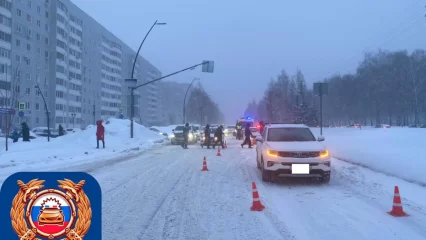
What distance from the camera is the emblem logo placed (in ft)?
8.62

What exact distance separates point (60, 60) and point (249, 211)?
237ft

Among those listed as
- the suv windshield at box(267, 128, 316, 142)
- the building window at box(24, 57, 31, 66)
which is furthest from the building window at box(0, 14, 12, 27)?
the suv windshield at box(267, 128, 316, 142)

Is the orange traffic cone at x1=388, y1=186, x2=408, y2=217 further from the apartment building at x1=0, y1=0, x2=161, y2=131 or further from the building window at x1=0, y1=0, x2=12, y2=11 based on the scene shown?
the building window at x1=0, y1=0, x2=12, y2=11

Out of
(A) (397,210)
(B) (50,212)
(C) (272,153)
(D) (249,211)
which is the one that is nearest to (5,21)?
(C) (272,153)

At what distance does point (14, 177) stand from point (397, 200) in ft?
20.9

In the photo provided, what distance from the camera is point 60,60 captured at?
7331 centimetres

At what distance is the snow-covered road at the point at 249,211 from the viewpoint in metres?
6.01

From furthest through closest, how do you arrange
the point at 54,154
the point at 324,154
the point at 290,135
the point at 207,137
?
the point at 207,137, the point at 54,154, the point at 290,135, the point at 324,154

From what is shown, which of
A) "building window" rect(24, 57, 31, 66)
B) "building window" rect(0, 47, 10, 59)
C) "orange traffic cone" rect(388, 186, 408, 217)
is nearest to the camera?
"orange traffic cone" rect(388, 186, 408, 217)

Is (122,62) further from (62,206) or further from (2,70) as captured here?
(62,206)

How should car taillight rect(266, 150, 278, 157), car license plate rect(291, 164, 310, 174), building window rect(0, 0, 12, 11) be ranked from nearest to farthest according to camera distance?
car license plate rect(291, 164, 310, 174) → car taillight rect(266, 150, 278, 157) → building window rect(0, 0, 12, 11)

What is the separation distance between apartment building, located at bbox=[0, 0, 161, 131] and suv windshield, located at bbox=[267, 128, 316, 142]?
33.1m

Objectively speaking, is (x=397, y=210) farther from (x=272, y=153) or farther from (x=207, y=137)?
(x=207, y=137)

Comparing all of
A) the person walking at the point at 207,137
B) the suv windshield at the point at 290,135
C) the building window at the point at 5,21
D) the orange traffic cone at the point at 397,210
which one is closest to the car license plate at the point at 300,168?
the suv windshield at the point at 290,135
